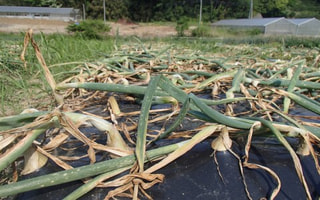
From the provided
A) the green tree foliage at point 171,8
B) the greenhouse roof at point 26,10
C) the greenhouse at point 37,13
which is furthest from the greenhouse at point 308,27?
the greenhouse roof at point 26,10

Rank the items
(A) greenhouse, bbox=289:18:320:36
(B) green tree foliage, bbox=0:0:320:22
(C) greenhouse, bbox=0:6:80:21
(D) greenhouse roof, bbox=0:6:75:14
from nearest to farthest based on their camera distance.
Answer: (A) greenhouse, bbox=289:18:320:36
(D) greenhouse roof, bbox=0:6:75:14
(C) greenhouse, bbox=0:6:80:21
(B) green tree foliage, bbox=0:0:320:22

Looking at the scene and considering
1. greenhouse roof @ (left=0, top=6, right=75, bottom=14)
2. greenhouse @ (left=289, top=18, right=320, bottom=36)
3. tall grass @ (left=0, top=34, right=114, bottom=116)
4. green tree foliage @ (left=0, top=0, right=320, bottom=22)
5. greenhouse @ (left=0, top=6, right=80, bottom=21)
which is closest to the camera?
tall grass @ (left=0, top=34, right=114, bottom=116)

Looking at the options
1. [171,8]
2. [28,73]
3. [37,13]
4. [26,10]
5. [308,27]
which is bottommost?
[28,73]

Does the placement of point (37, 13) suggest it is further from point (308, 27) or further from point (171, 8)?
point (308, 27)

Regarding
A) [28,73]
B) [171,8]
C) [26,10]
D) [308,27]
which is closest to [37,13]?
[26,10]

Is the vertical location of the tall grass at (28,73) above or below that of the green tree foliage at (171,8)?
below

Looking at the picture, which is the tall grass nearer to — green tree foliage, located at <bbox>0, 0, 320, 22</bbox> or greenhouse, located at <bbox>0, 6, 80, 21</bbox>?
greenhouse, located at <bbox>0, 6, 80, 21</bbox>

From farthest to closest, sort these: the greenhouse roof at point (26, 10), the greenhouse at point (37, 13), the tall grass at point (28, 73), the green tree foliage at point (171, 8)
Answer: the green tree foliage at point (171, 8) → the greenhouse at point (37, 13) → the greenhouse roof at point (26, 10) → the tall grass at point (28, 73)

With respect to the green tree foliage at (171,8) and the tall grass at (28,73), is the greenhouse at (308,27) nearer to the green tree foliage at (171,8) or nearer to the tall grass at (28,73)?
the tall grass at (28,73)

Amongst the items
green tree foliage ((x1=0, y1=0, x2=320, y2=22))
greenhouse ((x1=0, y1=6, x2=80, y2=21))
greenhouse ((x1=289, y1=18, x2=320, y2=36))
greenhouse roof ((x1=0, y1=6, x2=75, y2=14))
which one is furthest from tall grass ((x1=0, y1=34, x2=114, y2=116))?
green tree foliage ((x1=0, y1=0, x2=320, y2=22))

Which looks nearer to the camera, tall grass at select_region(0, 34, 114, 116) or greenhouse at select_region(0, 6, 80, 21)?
tall grass at select_region(0, 34, 114, 116)

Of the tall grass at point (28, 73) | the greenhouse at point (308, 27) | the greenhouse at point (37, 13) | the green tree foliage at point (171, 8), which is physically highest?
the green tree foliage at point (171, 8)

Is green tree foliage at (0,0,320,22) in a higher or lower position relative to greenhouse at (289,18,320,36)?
higher

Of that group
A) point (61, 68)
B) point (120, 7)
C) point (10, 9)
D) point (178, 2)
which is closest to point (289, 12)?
point (178, 2)
